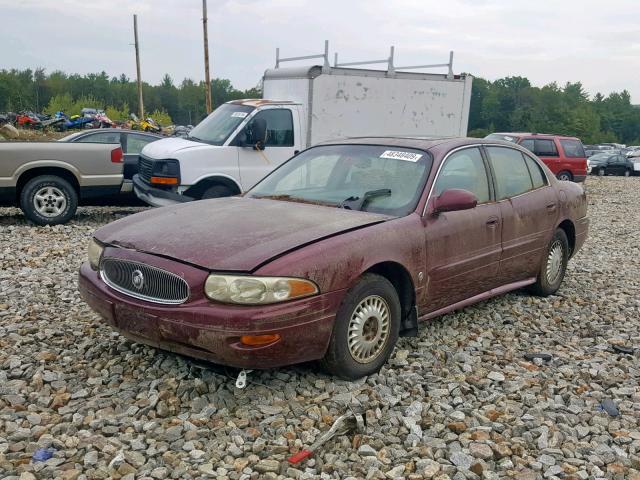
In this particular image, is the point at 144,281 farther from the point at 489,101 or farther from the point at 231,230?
the point at 489,101

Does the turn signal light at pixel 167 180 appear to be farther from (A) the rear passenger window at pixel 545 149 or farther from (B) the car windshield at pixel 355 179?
(A) the rear passenger window at pixel 545 149

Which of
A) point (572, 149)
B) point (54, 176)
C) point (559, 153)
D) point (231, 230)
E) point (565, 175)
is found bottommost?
point (565, 175)

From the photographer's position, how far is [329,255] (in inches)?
152

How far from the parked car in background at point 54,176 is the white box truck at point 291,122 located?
515 millimetres

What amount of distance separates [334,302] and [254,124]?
6.29 metres

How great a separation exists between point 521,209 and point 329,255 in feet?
8.36

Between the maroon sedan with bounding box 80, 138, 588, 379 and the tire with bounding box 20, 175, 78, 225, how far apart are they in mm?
5481

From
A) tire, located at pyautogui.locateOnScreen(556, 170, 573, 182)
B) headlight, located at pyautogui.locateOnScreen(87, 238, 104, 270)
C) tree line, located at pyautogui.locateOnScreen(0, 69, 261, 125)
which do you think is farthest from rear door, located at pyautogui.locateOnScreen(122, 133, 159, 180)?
tree line, located at pyautogui.locateOnScreen(0, 69, 261, 125)

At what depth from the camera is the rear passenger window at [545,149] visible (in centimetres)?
2044

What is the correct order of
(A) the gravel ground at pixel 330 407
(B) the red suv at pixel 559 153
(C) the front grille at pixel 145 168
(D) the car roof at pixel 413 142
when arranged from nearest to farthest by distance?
(A) the gravel ground at pixel 330 407 < (D) the car roof at pixel 413 142 < (C) the front grille at pixel 145 168 < (B) the red suv at pixel 559 153

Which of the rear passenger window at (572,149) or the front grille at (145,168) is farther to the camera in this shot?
the rear passenger window at (572,149)

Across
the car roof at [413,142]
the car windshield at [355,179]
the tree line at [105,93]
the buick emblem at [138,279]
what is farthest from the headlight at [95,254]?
the tree line at [105,93]

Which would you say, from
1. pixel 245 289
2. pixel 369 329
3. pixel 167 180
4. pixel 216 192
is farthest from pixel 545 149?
pixel 245 289

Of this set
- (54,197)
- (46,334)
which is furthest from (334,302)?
(54,197)
